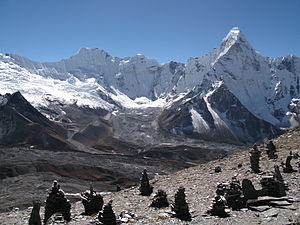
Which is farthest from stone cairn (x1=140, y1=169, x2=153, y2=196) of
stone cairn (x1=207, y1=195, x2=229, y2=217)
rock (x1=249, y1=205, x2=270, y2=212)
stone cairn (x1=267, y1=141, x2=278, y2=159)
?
stone cairn (x1=267, y1=141, x2=278, y2=159)

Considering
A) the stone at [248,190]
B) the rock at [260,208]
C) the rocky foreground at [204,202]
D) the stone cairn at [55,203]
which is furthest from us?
the stone cairn at [55,203]

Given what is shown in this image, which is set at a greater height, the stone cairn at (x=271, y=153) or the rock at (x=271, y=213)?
the stone cairn at (x=271, y=153)

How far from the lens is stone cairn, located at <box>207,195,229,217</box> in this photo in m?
21.3

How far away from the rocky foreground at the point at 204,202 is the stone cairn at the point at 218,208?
14.7 inches

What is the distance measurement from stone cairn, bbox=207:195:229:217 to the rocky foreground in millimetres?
374

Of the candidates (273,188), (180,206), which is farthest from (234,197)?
(180,206)

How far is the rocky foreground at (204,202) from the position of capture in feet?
66.3

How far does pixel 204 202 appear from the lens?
2503 cm

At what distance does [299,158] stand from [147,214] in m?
17.2

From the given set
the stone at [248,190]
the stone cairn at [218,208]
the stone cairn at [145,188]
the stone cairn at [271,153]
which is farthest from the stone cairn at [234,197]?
the stone cairn at [271,153]

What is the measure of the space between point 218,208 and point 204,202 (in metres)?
3.73

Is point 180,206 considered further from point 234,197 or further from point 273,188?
point 273,188

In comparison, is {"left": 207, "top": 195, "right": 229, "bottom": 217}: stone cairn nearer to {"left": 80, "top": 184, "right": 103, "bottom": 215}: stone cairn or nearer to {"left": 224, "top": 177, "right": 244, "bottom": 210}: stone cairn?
{"left": 224, "top": 177, "right": 244, "bottom": 210}: stone cairn

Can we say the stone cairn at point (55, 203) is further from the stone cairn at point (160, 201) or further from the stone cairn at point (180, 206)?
the stone cairn at point (180, 206)
